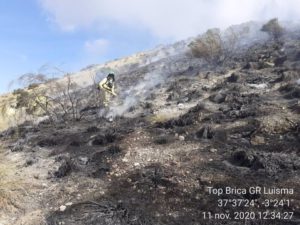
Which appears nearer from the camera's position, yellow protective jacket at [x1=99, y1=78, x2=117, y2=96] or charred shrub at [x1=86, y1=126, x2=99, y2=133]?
charred shrub at [x1=86, y1=126, x2=99, y2=133]

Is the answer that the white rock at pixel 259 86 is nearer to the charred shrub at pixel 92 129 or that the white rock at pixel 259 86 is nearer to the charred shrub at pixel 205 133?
the charred shrub at pixel 205 133

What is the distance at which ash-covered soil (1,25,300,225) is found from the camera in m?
6.79

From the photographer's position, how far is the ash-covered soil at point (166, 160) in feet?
22.3

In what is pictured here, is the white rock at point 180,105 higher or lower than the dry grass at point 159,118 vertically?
higher

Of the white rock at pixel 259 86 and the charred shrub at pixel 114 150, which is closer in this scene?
the charred shrub at pixel 114 150

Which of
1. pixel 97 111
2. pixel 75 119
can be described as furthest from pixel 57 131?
pixel 97 111

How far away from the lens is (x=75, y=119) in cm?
1502

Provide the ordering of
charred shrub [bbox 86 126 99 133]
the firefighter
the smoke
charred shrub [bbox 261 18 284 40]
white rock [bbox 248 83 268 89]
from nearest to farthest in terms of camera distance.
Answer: charred shrub [bbox 86 126 99 133] < white rock [bbox 248 83 268 89] < the smoke < the firefighter < charred shrub [bbox 261 18 284 40]

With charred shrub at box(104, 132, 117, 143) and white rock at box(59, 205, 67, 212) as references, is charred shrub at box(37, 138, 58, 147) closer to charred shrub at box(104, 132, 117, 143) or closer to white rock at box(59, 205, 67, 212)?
charred shrub at box(104, 132, 117, 143)

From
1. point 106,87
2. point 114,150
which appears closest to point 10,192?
point 114,150

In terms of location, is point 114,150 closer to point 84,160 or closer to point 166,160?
point 84,160

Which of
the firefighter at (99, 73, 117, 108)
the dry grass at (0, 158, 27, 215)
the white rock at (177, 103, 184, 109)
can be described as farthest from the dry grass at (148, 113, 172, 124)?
the dry grass at (0, 158, 27, 215)

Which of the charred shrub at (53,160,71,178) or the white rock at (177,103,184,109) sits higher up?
the white rock at (177,103,184,109)

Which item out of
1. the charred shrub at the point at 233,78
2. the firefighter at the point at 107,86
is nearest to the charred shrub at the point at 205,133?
the firefighter at the point at 107,86
